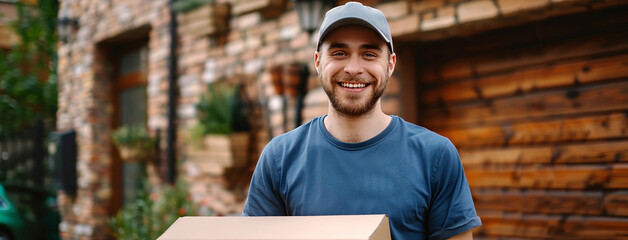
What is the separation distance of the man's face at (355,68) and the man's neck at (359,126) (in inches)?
1.8

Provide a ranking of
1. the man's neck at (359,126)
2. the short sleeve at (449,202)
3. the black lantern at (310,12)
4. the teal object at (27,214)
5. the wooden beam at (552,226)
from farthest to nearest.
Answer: the teal object at (27,214), the black lantern at (310,12), the wooden beam at (552,226), the man's neck at (359,126), the short sleeve at (449,202)

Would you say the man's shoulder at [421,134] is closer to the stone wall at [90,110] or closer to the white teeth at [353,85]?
the white teeth at [353,85]

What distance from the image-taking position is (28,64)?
404 inches

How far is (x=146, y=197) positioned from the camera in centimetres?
559

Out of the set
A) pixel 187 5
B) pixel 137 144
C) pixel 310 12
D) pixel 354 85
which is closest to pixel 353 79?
pixel 354 85

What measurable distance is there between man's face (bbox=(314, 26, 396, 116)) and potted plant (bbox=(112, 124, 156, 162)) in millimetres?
4544

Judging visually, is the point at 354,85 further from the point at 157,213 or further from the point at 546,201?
the point at 157,213

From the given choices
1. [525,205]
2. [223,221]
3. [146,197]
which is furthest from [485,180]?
[146,197]

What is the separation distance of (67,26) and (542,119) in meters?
6.40

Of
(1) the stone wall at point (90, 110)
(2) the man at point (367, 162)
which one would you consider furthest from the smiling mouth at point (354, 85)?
(1) the stone wall at point (90, 110)

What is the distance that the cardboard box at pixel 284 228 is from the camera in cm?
113

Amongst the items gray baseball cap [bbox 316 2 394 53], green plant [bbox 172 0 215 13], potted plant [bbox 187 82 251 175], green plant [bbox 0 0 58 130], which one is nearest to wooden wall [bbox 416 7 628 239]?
potted plant [bbox 187 82 251 175]

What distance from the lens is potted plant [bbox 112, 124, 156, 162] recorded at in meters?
5.66

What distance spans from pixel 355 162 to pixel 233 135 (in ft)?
9.53
